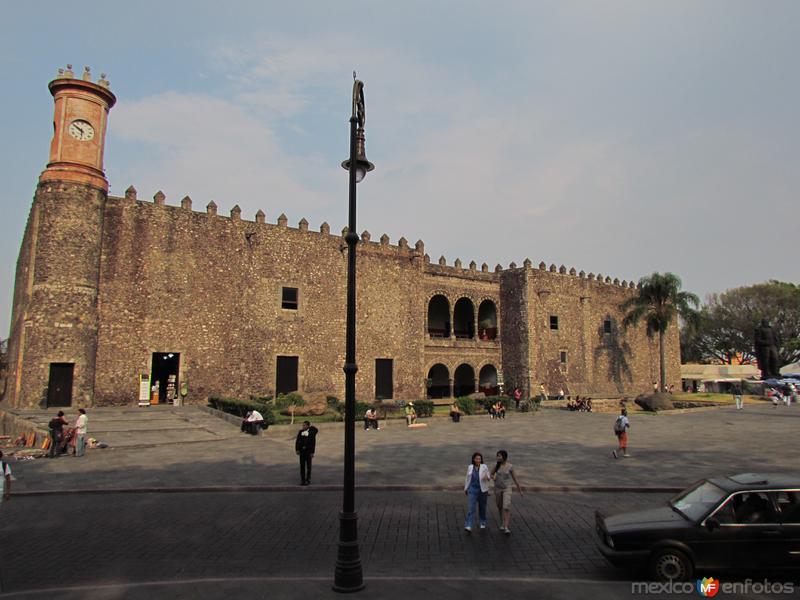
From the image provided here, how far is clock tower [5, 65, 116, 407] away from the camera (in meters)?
20.6

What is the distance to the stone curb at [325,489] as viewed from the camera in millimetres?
10266

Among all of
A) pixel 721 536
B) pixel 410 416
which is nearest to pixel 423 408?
pixel 410 416

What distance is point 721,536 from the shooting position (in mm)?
5602

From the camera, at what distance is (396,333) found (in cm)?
3222

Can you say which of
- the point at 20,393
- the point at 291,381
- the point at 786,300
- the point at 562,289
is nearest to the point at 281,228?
the point at 291,381

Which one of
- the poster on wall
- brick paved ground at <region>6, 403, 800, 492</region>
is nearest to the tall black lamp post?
brick paved ground at <region>6, 403, 800, 492</region>

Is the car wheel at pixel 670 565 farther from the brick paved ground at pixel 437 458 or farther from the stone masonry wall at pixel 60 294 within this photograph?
the stone masonry wall at pixel 60 294

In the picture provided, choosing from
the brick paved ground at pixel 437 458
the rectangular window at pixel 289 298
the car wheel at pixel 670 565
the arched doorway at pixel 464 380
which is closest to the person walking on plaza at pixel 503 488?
the car wheel at pixel 670 565

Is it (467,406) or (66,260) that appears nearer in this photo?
(66,260)

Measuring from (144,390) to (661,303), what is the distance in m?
36.9

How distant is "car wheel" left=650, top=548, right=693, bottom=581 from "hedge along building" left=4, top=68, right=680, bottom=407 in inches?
872

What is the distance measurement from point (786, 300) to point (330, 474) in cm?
6014

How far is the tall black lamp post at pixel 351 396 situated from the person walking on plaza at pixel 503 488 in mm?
2504

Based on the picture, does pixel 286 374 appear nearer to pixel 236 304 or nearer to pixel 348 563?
pixel 236 304
